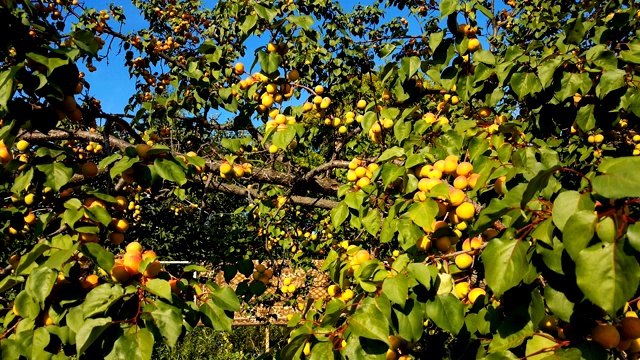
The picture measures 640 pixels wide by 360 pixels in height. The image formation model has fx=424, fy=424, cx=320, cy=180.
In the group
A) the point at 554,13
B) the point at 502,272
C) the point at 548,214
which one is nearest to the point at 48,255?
the point at 502,272

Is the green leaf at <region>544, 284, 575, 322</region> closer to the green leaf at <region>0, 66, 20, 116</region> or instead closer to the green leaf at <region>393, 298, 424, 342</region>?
the green leaf at <region>393, 298, 424, 342</region>

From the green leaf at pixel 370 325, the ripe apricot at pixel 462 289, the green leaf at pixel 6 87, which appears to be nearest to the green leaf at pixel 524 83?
the ripe apricot at pixel 462 289

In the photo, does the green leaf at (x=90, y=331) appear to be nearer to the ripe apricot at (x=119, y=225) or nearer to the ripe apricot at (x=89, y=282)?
the ripe apricot at (x=89, y=282)

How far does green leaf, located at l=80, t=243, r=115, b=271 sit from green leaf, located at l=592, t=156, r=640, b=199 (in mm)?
1248

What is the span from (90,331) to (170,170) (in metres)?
0.53

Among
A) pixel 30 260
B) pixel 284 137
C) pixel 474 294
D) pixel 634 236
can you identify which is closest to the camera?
pixel 634 236

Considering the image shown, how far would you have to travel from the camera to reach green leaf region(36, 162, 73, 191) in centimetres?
130

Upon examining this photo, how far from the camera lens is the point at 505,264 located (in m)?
1.00

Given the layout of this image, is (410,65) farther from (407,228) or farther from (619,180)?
(619,180)

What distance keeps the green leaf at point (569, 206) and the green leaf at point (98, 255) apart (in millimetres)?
1180

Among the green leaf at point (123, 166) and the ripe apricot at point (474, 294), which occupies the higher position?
the green leaf at point (123, 166)

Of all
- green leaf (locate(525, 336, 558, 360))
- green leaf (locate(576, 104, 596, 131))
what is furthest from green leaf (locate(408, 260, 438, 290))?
green leaf (locate(576, 104, 596, 131))

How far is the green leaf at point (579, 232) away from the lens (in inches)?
32.4

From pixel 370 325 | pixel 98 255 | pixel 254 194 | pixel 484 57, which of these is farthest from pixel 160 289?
pixel 254 194
